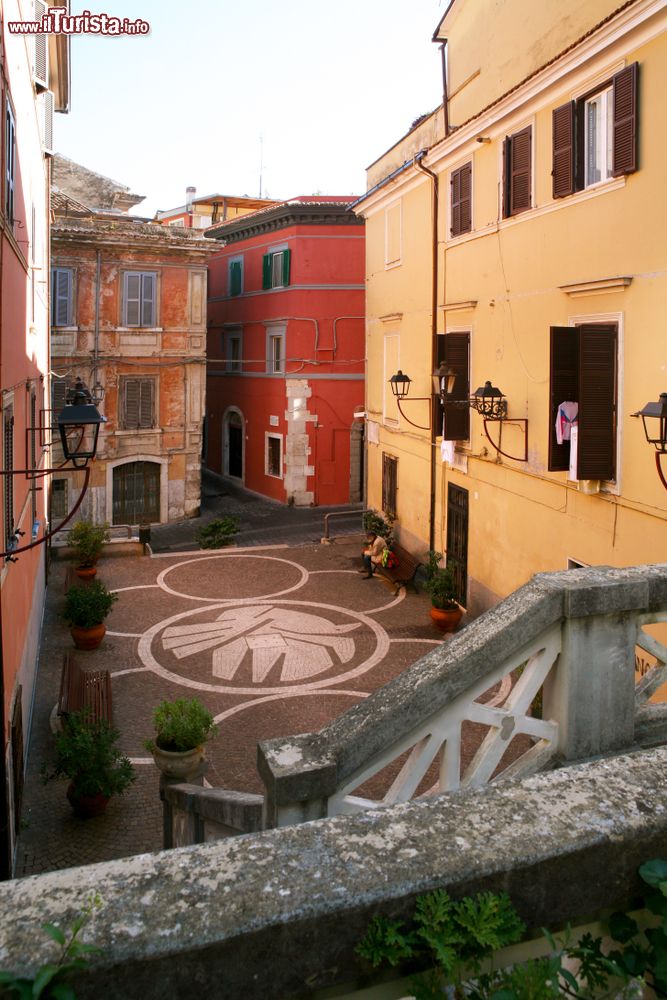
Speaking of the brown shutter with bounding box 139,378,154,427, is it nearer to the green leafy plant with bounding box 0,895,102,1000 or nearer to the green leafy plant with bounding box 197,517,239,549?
the green leafy plant with bounding box 197,517,239,549

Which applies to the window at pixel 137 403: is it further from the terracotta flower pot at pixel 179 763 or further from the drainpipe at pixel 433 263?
the terracotta flower pot at pixel 179 763

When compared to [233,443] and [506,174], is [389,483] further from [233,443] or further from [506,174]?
[233,443]

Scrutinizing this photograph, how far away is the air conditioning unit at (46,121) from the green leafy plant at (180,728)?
524 inches

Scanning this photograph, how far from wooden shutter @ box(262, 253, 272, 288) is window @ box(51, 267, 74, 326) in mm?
8014

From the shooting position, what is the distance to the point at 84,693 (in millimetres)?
11250

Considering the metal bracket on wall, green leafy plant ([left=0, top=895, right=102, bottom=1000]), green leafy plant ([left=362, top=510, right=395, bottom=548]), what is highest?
the metal bracket on wall

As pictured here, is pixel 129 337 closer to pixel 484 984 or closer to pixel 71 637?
pixel 71 637

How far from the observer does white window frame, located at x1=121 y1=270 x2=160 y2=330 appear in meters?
27.0

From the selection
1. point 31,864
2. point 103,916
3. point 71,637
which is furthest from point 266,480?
point 103,916

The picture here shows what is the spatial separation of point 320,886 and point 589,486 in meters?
10.4

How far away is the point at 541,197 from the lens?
42.3ft

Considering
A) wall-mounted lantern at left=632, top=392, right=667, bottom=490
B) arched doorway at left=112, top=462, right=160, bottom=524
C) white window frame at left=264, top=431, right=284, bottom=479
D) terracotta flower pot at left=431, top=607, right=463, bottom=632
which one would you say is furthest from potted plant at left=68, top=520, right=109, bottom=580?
wall-mounted lantern at left=632, top=392, right=667, bottom=490

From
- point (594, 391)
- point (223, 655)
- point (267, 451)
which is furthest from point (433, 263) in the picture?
point (267, 451)

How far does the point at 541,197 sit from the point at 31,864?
37.6 feet
